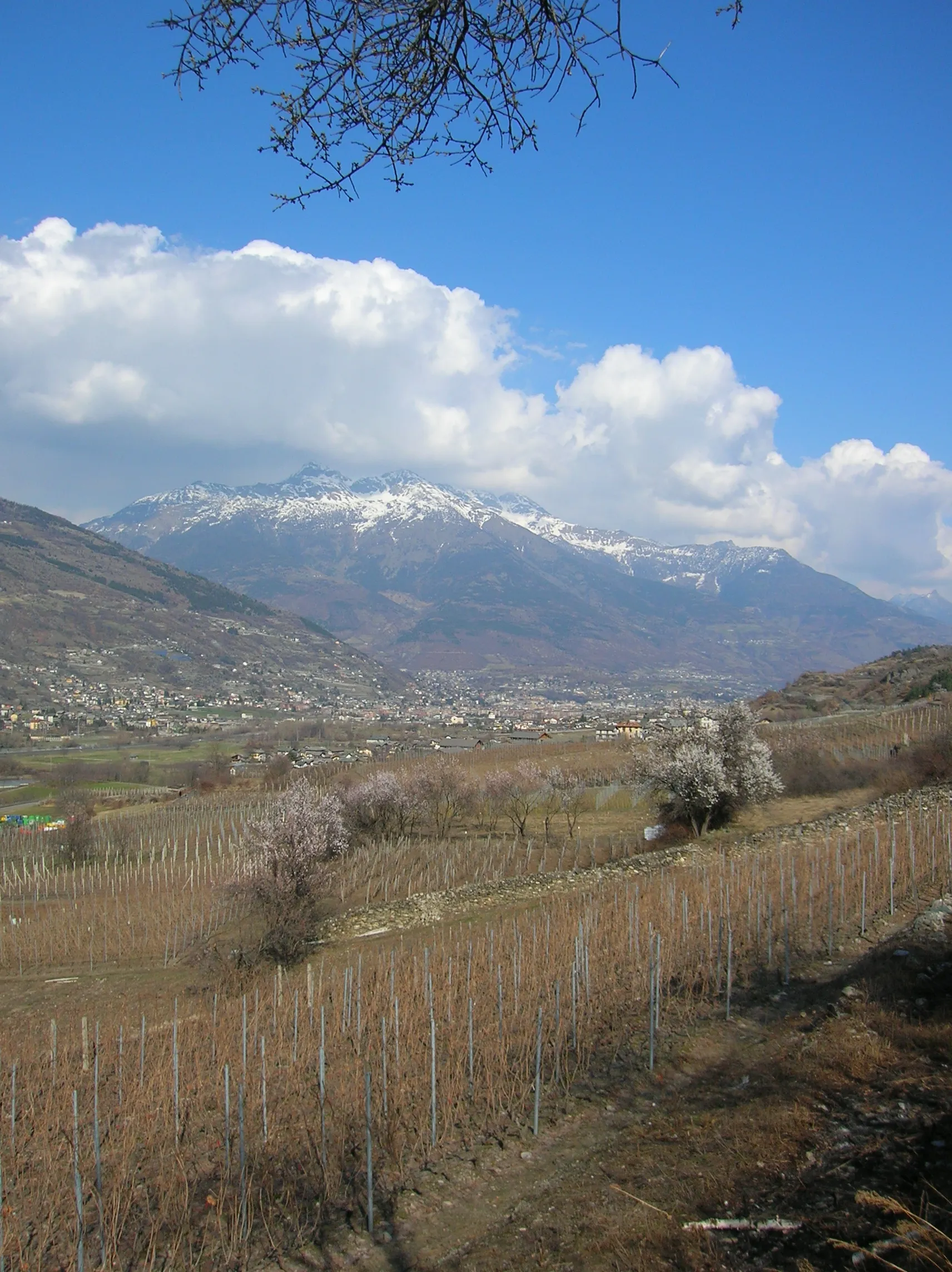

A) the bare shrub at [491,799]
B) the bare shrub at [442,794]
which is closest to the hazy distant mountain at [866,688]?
the bare shrub at [491,799]

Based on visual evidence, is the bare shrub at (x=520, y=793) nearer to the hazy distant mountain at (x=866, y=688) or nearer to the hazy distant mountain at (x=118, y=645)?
the hazy distant mountain at (x=866, y=688)

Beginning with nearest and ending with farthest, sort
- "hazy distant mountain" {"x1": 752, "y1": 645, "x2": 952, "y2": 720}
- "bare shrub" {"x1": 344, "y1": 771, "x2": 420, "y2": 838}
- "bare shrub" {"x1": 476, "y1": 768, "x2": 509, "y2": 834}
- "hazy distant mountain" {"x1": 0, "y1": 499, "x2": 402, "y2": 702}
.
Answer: "bare shrub" {"x1": 344, "y1": 771, "x2": 420, "y2": 838}, "bare shrub" {"x1": 476, "y1": 768, "x2": 509, "y2": 834}, "hazy distant mountain" {"x1": 752, "y1": 645, "x2": 952, "y2": 720}, "hazy distant mountain" {"x1": 0, "y1": 499, "x2": 402, "y2": 702}

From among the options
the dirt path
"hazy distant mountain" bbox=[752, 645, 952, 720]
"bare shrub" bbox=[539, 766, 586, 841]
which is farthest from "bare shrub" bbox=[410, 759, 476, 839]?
the dirt path

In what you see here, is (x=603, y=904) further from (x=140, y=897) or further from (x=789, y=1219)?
(x=140, y=897)

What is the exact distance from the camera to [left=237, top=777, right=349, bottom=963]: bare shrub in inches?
770

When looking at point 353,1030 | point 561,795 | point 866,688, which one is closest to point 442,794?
point 561,795

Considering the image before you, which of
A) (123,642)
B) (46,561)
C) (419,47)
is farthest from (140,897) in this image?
(46,561)

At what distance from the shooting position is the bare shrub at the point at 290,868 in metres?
19.5

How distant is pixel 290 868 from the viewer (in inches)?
877

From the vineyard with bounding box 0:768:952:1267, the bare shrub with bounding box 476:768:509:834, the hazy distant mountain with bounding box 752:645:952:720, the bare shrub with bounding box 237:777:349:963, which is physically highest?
the hazy distant mountain with bounding box 752:645:952:720

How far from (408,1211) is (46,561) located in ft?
702

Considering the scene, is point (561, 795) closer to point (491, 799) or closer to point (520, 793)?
point (520, 793)

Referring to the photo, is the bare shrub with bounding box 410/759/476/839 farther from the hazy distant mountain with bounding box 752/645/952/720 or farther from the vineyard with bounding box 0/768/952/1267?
the hazy distant mountain with bounding box 752/645/952/720

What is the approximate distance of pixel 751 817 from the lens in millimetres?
31188
